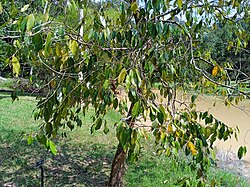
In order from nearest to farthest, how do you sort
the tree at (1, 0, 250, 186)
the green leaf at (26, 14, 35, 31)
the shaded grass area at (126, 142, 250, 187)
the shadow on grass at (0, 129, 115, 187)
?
the green leaf at (26, 14, 35, 31) < the tree at (1, 0, 250, 186) < the shadow on grass at (0, 129, 115, 187) < the shaded grass area at (126, 142, 250, 187)

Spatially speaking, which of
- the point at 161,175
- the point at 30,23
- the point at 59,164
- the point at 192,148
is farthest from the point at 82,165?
the point at 30,23

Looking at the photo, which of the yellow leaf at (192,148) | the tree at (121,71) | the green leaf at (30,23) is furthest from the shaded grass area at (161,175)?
the green leaf at (30,23)

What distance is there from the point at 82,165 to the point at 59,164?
247mm

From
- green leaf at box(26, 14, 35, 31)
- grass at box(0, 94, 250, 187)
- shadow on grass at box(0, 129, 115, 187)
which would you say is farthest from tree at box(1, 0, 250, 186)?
shadow on grass at box(0, 129, 115, 187)

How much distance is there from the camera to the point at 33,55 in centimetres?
134

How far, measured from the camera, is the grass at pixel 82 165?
123 inches

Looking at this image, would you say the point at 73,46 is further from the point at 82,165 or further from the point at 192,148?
the point at 82,165

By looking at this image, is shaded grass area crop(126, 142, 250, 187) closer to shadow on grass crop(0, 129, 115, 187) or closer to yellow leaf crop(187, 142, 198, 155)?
shadow on grass crop(0, 129, 115, 187)

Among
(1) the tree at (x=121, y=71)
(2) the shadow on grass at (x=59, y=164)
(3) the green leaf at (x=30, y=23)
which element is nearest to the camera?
(3) the green leaf at (x=30, y=23)

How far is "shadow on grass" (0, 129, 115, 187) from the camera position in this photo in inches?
121

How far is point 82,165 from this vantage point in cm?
358

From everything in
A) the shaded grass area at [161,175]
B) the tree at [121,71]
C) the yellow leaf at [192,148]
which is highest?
the tree at [121,71]

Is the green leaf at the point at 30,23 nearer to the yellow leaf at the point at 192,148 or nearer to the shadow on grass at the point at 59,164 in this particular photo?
the yellow leaf at the point at 192,148

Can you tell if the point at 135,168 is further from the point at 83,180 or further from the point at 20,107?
the point at 20,107
